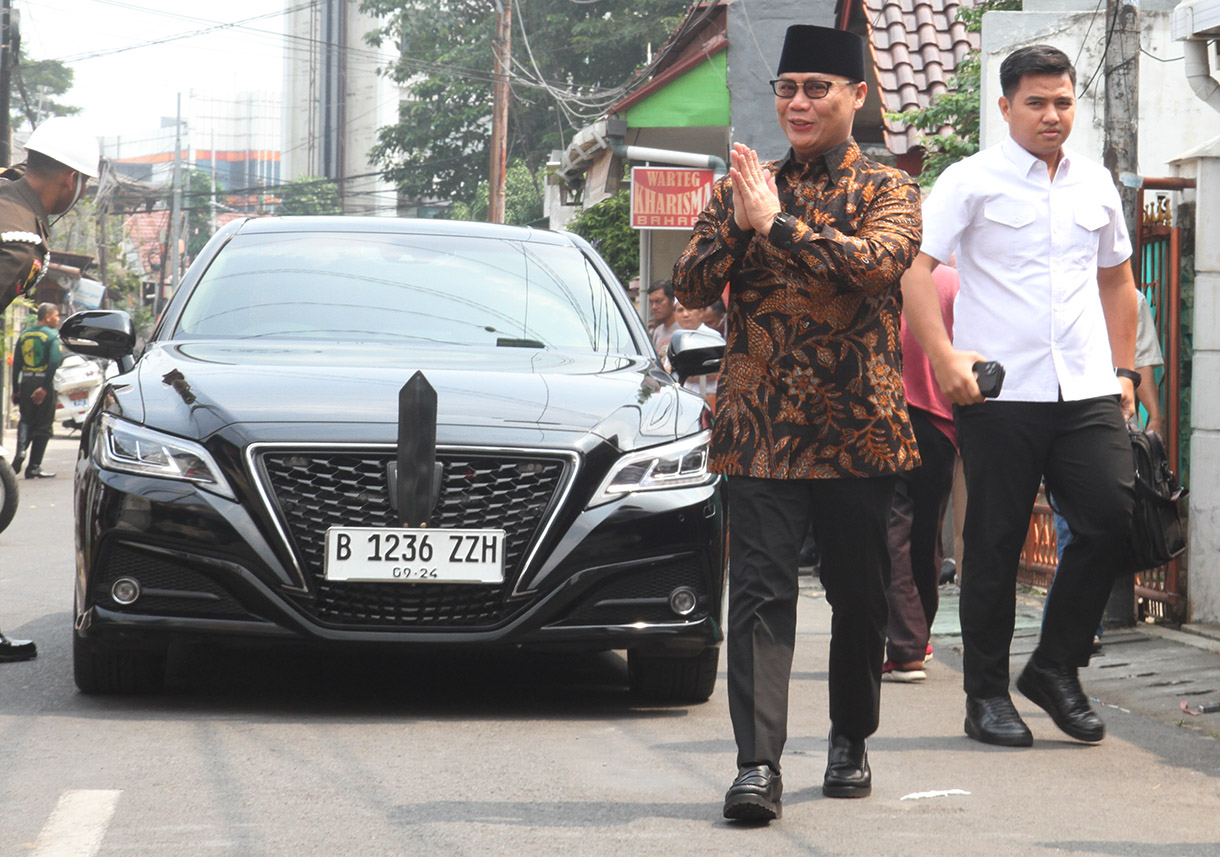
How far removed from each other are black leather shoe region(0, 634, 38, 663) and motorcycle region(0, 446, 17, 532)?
435 cm

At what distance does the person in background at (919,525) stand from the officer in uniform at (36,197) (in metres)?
2.98

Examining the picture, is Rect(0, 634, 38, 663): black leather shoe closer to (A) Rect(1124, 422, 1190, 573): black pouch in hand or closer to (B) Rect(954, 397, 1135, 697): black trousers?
(B) Rect(954, 397, 1135, 697): black trousers

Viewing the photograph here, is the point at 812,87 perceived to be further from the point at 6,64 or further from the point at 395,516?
the point at 6,64

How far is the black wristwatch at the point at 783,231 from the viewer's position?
4051 millimetres

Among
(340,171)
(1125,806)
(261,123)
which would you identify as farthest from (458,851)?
(261,123)

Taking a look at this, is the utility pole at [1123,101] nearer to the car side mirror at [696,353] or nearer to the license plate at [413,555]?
the car side mirror at [696,353]

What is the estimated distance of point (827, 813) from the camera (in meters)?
4.28

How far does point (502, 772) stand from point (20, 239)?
2783mm

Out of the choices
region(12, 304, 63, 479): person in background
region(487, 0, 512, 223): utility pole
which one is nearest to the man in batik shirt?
region(12, 304, 63, 479): person in background

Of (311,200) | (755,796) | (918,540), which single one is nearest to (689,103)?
(918,540)

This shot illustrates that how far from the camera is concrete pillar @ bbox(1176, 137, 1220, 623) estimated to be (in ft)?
25.6

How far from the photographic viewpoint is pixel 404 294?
21.3 ft

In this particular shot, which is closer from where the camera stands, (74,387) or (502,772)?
(502,772)

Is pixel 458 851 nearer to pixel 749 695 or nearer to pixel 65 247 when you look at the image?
pixel 749 695
